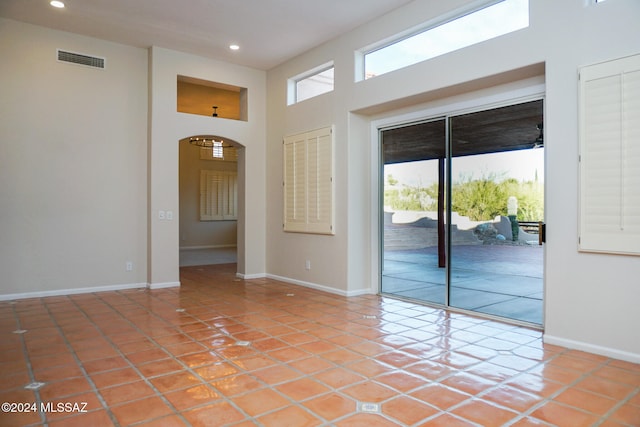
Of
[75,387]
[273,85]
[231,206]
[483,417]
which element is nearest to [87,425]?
[75,387]

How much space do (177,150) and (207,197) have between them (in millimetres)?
5976

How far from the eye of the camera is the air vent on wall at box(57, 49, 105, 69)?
552 centimetres

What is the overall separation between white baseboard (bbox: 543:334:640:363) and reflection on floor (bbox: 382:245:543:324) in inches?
20.3

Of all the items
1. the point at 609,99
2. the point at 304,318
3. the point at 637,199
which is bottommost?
the point at 304,318

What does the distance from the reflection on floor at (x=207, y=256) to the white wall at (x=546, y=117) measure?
11.2ft

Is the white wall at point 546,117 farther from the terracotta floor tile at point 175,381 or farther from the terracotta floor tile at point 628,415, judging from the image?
the terracotta floor tile at point 175,381

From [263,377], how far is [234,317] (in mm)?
1686

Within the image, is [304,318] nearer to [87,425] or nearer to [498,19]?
[87,425]

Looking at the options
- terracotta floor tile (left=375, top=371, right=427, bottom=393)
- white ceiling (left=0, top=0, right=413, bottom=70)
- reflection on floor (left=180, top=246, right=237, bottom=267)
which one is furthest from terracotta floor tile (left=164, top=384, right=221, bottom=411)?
reflection on floor (left=180, top=246, right=237, bottom=267)

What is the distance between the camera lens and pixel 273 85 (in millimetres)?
6883

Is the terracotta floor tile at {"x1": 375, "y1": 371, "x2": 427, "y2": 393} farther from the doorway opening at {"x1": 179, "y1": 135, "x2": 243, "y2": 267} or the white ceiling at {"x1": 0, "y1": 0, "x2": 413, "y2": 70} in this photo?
the doorway opening at {"x1": 179, "y1": 135, "x2": 243, "y2": 267}

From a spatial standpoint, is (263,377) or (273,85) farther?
(273,85)

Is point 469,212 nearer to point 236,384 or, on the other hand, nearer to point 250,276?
point 236,384

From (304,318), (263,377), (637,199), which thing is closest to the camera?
(263,377)
